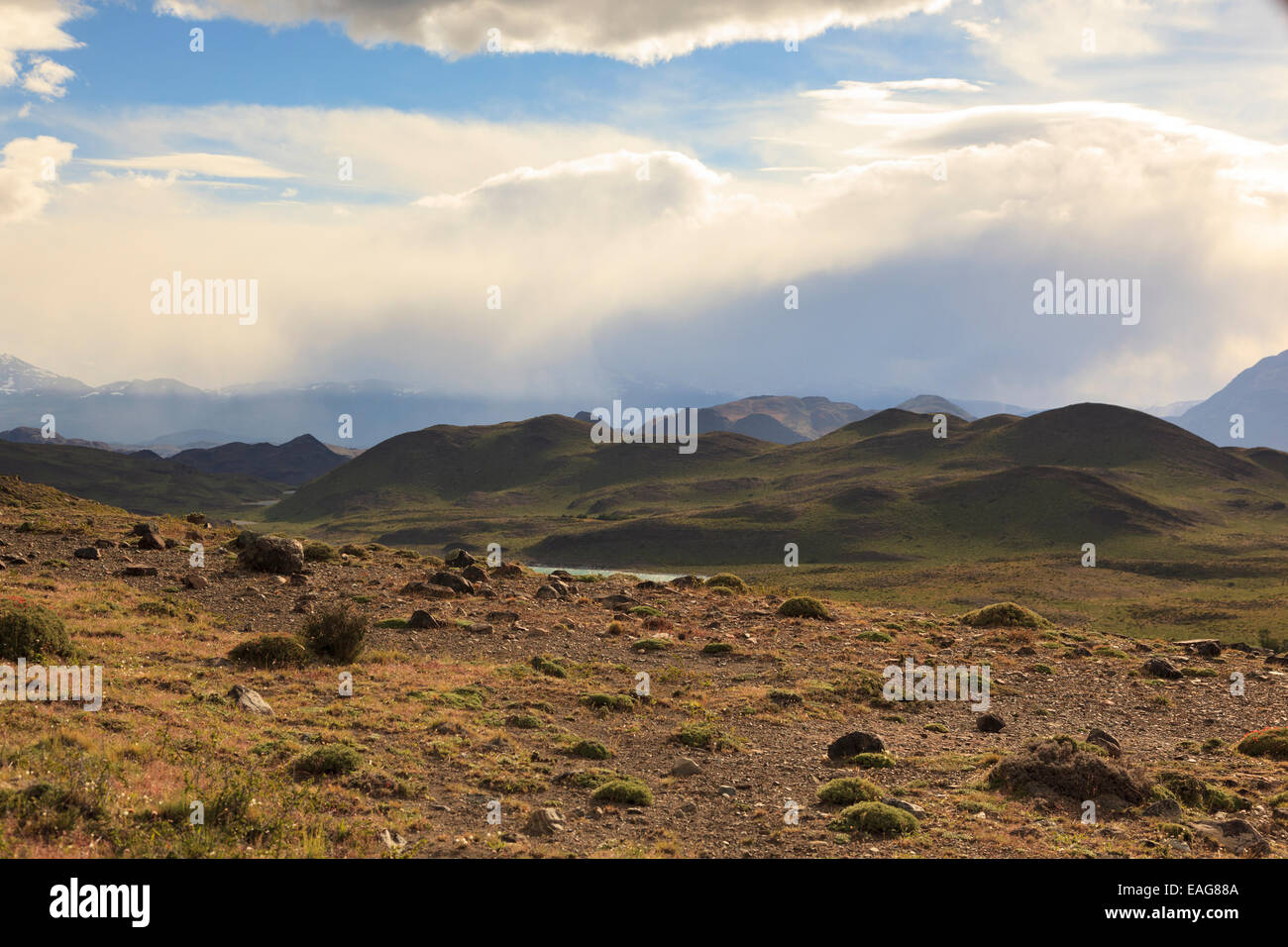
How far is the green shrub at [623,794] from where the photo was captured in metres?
15.9

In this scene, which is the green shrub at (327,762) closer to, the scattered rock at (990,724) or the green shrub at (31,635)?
the green shrub at (31,635)

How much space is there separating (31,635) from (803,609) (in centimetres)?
3342

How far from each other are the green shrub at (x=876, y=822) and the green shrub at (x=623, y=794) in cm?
358

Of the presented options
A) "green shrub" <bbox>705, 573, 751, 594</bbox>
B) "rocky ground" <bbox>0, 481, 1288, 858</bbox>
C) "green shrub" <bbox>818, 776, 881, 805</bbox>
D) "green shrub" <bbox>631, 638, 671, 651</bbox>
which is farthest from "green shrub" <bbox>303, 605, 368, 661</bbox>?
"green shrub" <bbox>705, 573, 751, 594</bbox>

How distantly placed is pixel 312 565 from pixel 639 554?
411 feet

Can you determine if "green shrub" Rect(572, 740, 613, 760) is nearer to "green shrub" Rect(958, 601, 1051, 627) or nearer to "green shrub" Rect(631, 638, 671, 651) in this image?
"green shrub" Rect(631, 638, 671, 651)

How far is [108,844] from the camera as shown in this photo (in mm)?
10578

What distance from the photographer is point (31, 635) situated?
67.6 ft

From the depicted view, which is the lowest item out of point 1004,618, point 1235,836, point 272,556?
point 1004,618

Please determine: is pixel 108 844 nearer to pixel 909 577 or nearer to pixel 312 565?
pixel 312 565

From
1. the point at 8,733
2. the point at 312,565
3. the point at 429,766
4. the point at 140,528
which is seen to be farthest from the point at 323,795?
the point at 140,528

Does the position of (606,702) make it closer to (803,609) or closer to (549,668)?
(549,668)

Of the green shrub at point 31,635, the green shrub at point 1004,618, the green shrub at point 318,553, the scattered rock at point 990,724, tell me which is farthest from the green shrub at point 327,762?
the green shrub at point 1004,618

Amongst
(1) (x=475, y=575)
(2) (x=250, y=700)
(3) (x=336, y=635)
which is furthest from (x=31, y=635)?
(1) (x=475, y=575)
